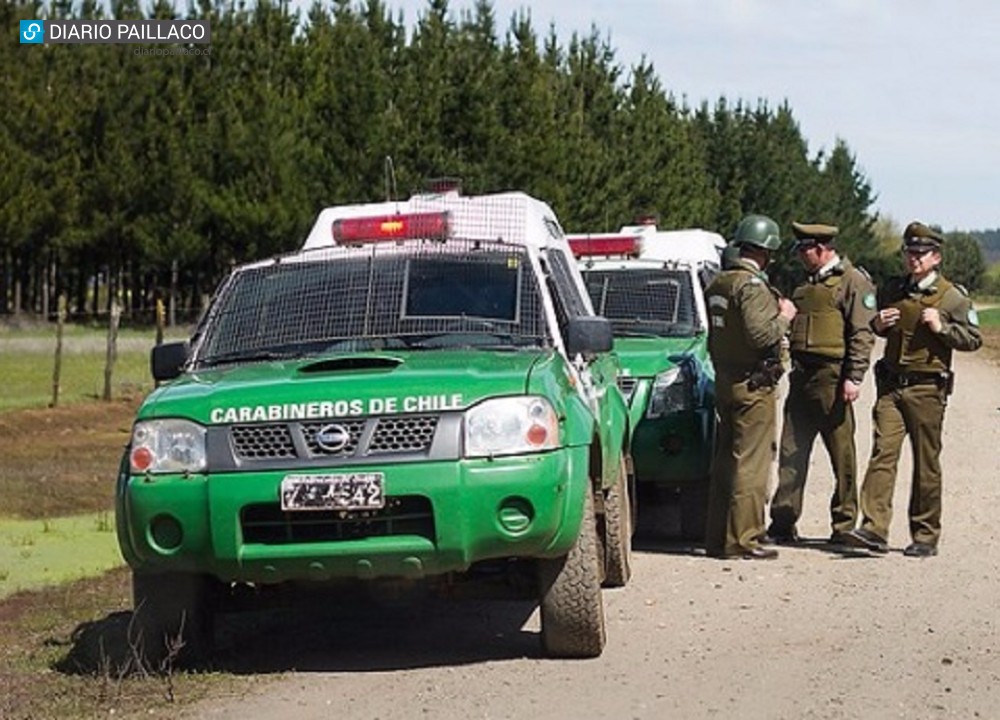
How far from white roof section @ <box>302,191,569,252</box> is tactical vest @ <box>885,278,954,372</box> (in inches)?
85.2

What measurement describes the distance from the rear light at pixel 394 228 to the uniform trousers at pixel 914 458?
3.29m

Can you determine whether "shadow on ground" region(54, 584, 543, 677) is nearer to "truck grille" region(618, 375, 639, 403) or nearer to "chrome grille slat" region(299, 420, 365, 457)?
"chrome grille slat" region(299, 420, 365, 457)

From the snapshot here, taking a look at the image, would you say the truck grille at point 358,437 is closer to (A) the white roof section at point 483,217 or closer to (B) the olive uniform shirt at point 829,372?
(A) the white roof section at point 483,217

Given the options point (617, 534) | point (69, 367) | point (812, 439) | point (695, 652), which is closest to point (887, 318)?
point (812, 439)

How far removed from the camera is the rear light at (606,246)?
13148 millimetres

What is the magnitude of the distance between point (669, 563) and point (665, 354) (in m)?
1.49

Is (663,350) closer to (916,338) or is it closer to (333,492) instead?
(916,338)

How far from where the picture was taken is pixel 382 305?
26.3 feet

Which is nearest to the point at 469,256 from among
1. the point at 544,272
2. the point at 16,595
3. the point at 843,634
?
the point at 544,272

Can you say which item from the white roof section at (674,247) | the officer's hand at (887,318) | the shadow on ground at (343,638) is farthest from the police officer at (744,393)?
the white roof section at (674,247)

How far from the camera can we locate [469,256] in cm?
829

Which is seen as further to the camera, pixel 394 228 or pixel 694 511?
pixel 694 511

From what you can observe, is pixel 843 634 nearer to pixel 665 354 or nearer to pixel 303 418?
pixel 303 418

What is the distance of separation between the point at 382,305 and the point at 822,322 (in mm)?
3622
